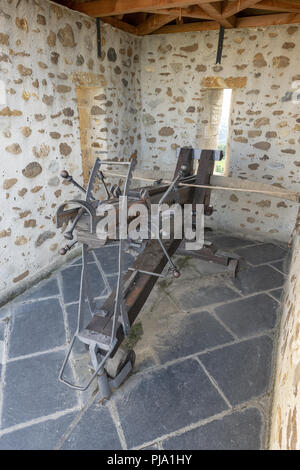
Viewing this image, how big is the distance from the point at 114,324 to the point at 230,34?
3674mm

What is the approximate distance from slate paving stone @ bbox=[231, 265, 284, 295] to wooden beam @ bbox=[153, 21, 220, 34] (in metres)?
2.96

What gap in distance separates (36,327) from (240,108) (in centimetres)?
346

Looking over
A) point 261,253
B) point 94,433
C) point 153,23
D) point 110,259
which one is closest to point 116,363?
point 94,433

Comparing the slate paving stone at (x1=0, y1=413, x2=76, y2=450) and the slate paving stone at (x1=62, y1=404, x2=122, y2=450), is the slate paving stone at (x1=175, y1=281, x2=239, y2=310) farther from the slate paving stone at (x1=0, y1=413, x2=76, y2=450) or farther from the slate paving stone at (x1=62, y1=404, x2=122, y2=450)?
the slate paving stone at (x1=0, y1=413, x2=76, y2=450)

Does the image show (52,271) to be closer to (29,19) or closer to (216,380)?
(216,380)

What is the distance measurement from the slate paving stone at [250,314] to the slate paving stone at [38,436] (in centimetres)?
145

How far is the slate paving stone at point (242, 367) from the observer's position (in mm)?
1887

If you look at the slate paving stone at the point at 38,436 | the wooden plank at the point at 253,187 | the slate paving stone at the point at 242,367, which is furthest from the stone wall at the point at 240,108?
the slate paving stone at the point at 38,436

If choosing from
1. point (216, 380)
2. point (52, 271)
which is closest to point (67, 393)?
point (216, 380)

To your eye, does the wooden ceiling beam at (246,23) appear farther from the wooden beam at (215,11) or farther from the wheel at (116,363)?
the wheel at (116,363)

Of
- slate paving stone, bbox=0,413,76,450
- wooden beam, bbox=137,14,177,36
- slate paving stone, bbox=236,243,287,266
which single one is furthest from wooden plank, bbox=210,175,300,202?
slate paving stone, bbox=0,413,76,450

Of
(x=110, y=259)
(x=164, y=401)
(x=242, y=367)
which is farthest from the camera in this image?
(x=110, y=259)

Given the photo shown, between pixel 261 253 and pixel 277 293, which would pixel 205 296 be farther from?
pixel 261 253

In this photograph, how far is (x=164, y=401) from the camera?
181 cm
